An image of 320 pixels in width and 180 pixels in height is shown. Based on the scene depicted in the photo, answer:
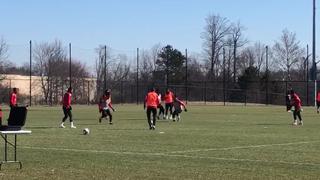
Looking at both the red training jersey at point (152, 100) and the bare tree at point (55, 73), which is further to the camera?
the bare tree at point (55, 73)

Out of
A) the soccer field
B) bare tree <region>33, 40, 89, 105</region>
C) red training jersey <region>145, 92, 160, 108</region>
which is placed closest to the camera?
the soccer field

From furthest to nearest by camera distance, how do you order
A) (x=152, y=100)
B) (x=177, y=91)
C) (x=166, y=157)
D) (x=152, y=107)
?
(x=177, y=91) → (x=152, y=100) → (x=152, y=107) → (x=166, y=157)

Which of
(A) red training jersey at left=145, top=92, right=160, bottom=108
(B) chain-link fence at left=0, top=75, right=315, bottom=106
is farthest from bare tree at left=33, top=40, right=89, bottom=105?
(A) red training jersey at left=145, top=92, right=160, bottom=108

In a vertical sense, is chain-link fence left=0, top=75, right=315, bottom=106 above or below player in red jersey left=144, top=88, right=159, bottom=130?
above

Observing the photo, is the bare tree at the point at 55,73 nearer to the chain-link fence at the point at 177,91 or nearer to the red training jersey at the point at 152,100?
the chain-link fence at the point at 177,91

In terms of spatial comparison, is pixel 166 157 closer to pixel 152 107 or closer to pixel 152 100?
pixel 152 107

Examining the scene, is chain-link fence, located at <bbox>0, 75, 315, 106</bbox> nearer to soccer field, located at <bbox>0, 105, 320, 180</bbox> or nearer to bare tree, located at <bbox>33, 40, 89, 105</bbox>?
bare tree, located at <bbox>33, 40, 89, 105</bbox>

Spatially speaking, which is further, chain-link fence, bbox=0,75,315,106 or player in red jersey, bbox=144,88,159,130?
chain-link fence, bbox=0,75,315,106

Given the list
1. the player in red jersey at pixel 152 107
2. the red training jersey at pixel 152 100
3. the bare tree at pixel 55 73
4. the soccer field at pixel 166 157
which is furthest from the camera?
the bare tree at pixel 55 73

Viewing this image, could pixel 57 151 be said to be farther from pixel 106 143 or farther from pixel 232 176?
pixel 232 176

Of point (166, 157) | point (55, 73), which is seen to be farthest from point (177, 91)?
point (166, 157)

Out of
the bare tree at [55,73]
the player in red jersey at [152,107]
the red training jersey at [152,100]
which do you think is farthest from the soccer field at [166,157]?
the bare tree at [55,73]

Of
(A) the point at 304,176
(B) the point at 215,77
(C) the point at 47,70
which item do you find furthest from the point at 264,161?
(B) the point at 215,77

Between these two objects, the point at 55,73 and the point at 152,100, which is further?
the point at 55,73
